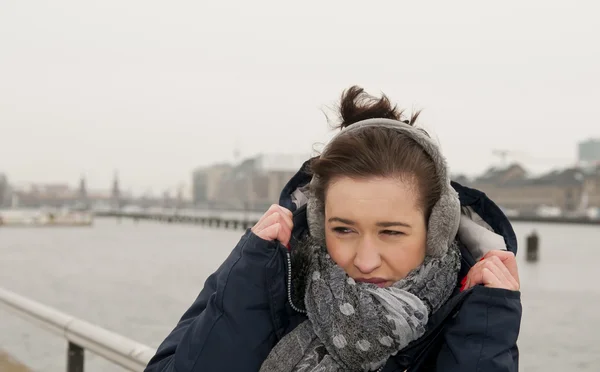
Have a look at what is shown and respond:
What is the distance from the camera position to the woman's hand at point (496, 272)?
1.29m

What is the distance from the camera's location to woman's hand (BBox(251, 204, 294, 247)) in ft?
4.65

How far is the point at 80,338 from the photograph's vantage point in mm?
2613

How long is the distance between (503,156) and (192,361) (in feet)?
393

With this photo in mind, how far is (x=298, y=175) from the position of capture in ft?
5.21

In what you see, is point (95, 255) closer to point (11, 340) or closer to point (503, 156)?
point (11, 340)

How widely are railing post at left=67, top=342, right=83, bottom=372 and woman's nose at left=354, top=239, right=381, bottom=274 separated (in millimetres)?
1968

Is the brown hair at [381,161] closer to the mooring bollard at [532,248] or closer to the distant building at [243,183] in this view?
the mooring bollard at [532,248]

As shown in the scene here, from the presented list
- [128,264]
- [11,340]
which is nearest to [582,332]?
[11,340]

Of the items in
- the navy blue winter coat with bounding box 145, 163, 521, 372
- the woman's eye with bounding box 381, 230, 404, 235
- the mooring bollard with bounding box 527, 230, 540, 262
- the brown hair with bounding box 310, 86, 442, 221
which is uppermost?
the brown hair with bounding box 310, 86, 442, 221

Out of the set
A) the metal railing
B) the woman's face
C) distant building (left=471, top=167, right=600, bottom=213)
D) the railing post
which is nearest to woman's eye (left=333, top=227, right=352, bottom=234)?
the woman's face

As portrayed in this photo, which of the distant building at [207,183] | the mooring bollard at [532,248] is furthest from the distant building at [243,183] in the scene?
the mooring bollard at [532,248]

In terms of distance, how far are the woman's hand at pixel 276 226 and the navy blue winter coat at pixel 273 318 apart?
0.07 ft

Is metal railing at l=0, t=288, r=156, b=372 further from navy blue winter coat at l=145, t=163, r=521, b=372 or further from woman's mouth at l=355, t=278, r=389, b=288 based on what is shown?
woman's mouth at l=355, t=278, r=389, b=288

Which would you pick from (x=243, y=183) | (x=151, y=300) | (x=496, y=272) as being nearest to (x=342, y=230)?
(x=496, y=272)
